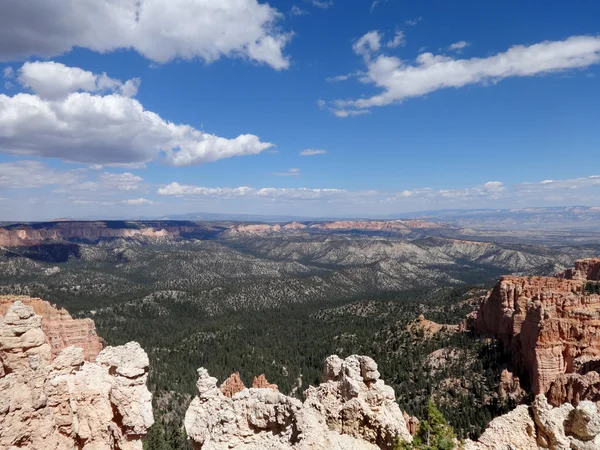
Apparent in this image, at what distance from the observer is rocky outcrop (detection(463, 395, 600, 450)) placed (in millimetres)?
13867

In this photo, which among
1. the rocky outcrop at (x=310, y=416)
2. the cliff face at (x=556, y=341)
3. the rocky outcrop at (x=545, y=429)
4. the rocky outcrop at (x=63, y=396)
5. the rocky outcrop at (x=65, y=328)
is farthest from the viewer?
the rocky outcrop at (x=65, y=328)

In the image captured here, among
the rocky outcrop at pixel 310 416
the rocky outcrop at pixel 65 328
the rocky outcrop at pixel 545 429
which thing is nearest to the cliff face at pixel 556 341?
→ the rocky outcrop at pixel 545 429

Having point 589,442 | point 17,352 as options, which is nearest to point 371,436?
point 589,442

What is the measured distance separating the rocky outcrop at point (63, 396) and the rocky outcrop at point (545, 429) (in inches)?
555

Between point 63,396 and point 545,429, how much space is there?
17.9 m

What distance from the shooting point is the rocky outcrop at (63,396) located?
10068mm

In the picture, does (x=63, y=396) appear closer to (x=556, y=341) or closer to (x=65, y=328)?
(x=65, y=328)

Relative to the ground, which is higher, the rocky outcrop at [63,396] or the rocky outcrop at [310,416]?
the rocky outcrop at [63,396]

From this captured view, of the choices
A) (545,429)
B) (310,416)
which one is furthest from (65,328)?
(545,429)

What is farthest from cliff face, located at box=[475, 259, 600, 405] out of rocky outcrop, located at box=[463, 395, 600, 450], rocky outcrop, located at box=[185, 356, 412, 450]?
rocky outcrop, located at box=[185, 356, 412, 450]

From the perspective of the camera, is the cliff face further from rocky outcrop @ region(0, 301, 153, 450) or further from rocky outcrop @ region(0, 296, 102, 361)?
rocky outcrop @ region(0, 296, 102, 361)

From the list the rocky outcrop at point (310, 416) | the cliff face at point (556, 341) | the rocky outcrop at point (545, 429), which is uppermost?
the rocky outcrop at point (310, 416)

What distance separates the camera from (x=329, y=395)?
15.0m

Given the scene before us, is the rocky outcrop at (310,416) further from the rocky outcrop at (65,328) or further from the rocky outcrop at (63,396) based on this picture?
the rocky outcrop at (65,328)
